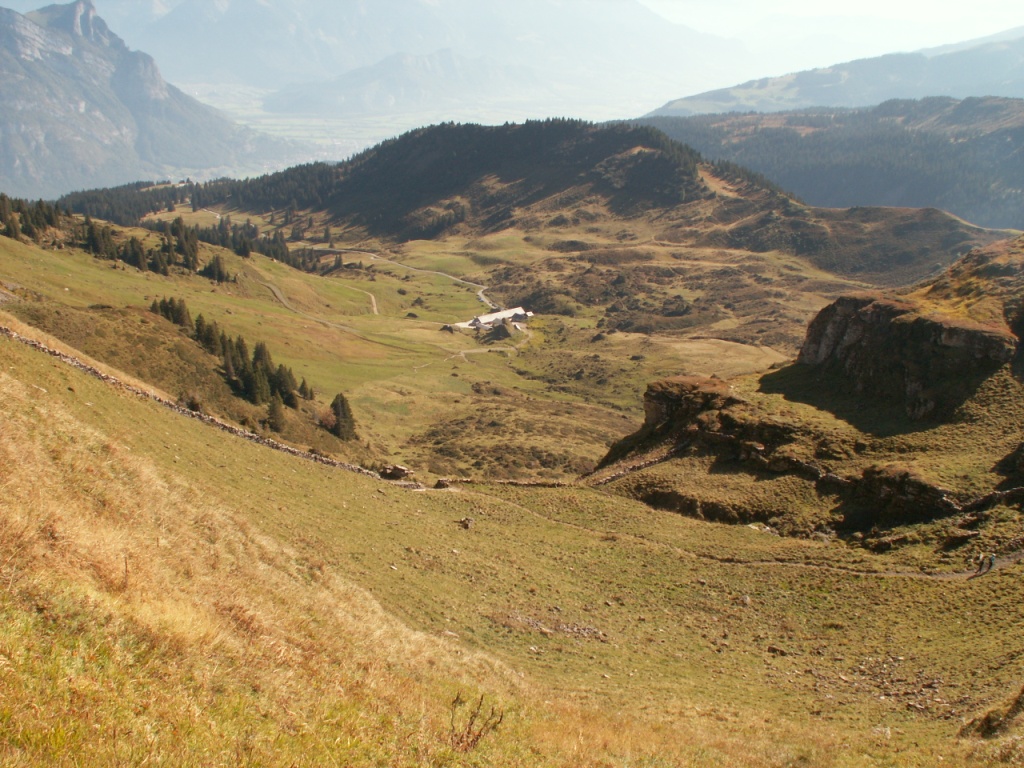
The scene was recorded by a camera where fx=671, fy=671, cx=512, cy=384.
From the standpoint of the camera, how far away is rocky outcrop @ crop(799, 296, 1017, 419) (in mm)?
36750

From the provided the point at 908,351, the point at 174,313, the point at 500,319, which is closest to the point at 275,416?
the point at 174,313

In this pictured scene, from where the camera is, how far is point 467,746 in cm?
1202

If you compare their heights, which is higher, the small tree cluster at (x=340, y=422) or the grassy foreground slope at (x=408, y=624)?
the grassy foreground slope at (x=408, y=624)

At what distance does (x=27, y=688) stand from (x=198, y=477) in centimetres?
2073

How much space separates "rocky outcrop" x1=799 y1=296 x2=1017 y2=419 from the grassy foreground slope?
14.1 meters

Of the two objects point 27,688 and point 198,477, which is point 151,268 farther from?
point 27,688

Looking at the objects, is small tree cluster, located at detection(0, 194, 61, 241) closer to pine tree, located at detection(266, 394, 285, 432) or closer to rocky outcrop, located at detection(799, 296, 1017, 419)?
pine tree, located at detection(266, 394, 285, 432)

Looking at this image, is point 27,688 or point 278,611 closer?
point 27,688

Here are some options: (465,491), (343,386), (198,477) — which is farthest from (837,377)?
(343,386)

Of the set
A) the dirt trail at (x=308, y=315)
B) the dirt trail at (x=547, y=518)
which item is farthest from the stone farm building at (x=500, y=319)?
the dirt trail at (x=547, y=518)

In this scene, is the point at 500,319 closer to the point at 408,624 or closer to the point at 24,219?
the point at 24,219

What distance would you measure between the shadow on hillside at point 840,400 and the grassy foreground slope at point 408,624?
36.2ft

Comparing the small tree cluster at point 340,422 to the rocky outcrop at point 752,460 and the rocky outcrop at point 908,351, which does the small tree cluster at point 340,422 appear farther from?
the rocky outcrop at point 908,351

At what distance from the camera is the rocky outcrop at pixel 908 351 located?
36.8 m
